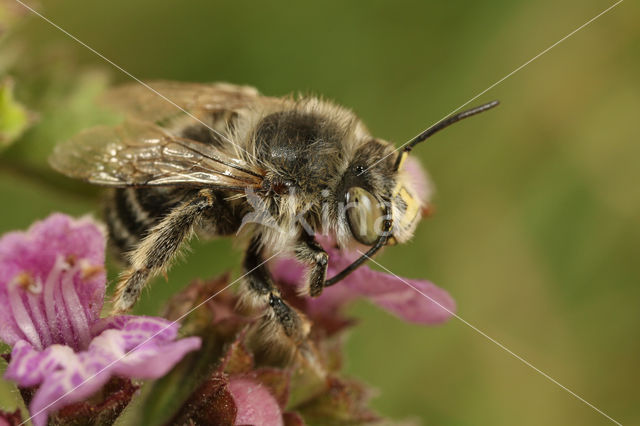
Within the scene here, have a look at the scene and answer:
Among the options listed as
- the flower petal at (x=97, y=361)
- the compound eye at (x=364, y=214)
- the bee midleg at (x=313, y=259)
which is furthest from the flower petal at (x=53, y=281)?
the compound eye at (x=364, y=214)

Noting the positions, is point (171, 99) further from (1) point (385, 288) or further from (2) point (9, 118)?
(1) point (385, 288)

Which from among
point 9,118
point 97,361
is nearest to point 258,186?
point 97,361

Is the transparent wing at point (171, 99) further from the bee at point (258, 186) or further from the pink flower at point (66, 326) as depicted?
the pink flower at point (66, 326)

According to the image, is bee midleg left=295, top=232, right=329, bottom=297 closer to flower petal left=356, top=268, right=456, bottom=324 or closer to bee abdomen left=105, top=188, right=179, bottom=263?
flower petal left=356, top=268, right=456, bottom=324

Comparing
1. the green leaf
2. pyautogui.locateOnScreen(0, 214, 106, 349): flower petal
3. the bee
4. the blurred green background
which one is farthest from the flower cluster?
the blurred green background

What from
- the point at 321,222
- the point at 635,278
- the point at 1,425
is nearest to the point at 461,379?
the point at 635,278
